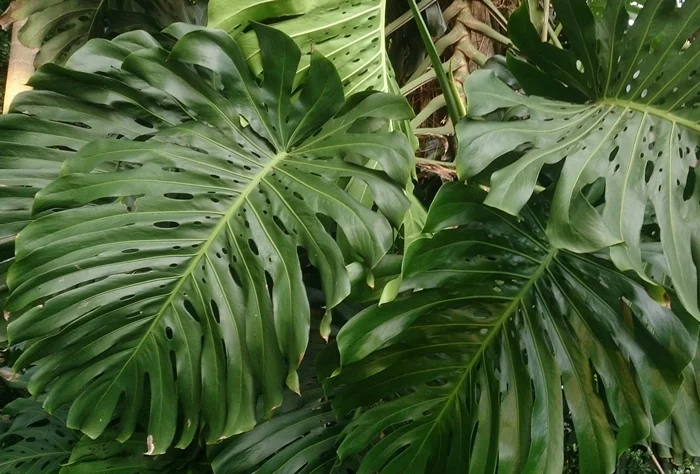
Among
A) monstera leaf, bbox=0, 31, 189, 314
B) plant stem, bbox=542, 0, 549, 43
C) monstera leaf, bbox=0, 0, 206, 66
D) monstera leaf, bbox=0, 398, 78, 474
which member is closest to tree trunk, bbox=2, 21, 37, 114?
monstera leaf, bbox=0, 0, 206, 66

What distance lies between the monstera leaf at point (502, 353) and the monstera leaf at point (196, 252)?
9 centimetres

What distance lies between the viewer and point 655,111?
803mm

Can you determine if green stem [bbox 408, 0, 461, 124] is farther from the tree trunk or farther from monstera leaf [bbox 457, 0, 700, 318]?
the tree trunk

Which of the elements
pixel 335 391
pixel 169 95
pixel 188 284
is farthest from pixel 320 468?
pixel 169 95

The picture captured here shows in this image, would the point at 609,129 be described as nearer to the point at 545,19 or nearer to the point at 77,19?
the point at 545,19

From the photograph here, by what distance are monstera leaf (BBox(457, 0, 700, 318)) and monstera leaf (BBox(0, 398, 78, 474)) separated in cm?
101

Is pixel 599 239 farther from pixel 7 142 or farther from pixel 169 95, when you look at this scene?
pixel 7 142

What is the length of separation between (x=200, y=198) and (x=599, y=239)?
51cm

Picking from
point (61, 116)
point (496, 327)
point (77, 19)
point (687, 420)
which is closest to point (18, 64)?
point (77, 19)

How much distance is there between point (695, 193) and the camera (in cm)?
73

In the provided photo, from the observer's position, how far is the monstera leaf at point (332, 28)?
873 mm

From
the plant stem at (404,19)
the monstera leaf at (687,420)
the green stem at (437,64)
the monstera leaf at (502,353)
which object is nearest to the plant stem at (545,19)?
the plant stem at (404,19)

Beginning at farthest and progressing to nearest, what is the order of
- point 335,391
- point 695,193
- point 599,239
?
point 335,391
point 695,193
point 599,239

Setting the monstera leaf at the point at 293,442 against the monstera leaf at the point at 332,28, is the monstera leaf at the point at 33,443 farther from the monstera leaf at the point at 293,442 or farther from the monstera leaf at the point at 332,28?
the monstera leaf at the point at 332,28
